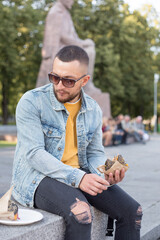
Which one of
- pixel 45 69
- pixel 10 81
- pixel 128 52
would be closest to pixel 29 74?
pixel 10 81

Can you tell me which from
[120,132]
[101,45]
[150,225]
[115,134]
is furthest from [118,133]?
[101,45]

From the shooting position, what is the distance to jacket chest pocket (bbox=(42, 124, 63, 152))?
9.53 ft

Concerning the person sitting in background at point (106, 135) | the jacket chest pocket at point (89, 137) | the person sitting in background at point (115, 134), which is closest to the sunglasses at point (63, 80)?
the jacket chest pocket at point (89, 137)

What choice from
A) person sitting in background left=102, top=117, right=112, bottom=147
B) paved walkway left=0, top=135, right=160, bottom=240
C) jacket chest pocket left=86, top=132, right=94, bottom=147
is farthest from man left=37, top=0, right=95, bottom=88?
jacket chest pocket left=86, top=132, right=94, bottom=147

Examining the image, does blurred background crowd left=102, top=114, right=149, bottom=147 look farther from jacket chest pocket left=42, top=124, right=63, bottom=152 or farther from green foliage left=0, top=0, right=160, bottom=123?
green foliage left=0, top=0, right=160, bottom=123

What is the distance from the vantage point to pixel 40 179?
2729 mm

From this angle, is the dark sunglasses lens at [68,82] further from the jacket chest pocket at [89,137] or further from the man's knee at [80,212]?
the man's knee at [80,212]

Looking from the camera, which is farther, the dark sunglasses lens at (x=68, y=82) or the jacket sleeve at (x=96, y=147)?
the jacket sleeve at (x=96, y=147)

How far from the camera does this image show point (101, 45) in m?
31.8

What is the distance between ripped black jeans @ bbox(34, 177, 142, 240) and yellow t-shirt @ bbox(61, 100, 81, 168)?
0.93ft

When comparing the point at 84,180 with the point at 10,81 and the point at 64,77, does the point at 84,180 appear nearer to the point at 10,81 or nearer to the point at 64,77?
the point at 64,77

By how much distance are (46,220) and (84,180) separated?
368 mm

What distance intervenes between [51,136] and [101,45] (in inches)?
1164

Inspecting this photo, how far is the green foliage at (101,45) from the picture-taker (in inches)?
1140
